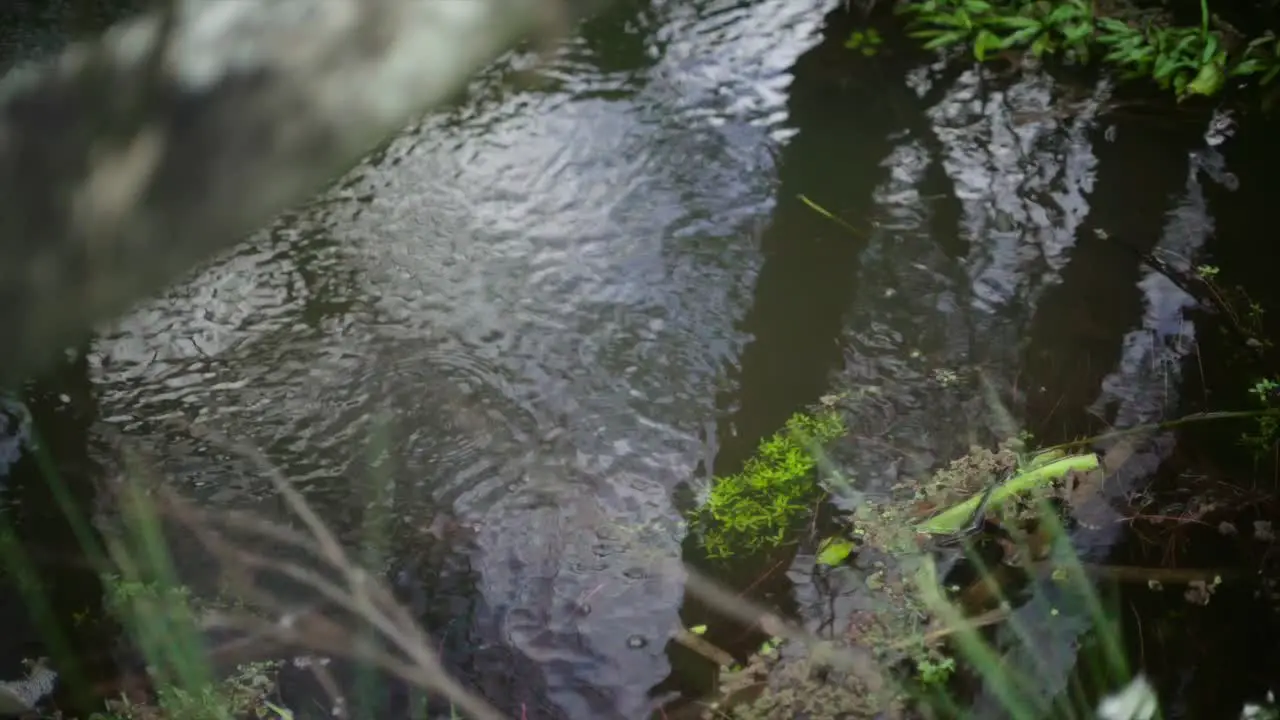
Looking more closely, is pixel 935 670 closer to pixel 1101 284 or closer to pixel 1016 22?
pixel 1101 284

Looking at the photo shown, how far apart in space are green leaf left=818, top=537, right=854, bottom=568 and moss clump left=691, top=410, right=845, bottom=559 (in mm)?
98

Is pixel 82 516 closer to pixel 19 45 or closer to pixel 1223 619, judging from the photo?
pixel 19 45

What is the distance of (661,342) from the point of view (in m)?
2.87

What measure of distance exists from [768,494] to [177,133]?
2536 millimetres

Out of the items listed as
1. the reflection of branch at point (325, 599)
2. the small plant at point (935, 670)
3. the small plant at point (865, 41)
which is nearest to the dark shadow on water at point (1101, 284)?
the small plant at point (935, 670)

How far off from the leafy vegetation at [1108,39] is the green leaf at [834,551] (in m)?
2.42

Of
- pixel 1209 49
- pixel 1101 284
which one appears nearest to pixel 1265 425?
pixel 1101 284

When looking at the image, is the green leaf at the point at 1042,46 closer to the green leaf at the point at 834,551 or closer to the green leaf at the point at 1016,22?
the green leaf at the point at 1016,22

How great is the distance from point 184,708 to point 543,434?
1117 millimetres

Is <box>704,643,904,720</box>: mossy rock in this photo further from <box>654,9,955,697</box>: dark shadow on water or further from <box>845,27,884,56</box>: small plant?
<box>845,27,884,56</box>: small plant

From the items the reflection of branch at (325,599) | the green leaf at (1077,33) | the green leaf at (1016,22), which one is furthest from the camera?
the green leaf at (1016,22)

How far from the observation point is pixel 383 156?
11.9ft

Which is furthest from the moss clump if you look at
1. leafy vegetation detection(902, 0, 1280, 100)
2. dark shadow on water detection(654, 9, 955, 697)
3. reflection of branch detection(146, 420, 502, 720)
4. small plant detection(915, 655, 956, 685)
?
leafy vegetation detection(902, 0, 1280, 100)

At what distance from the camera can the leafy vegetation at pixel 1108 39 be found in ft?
11.3
